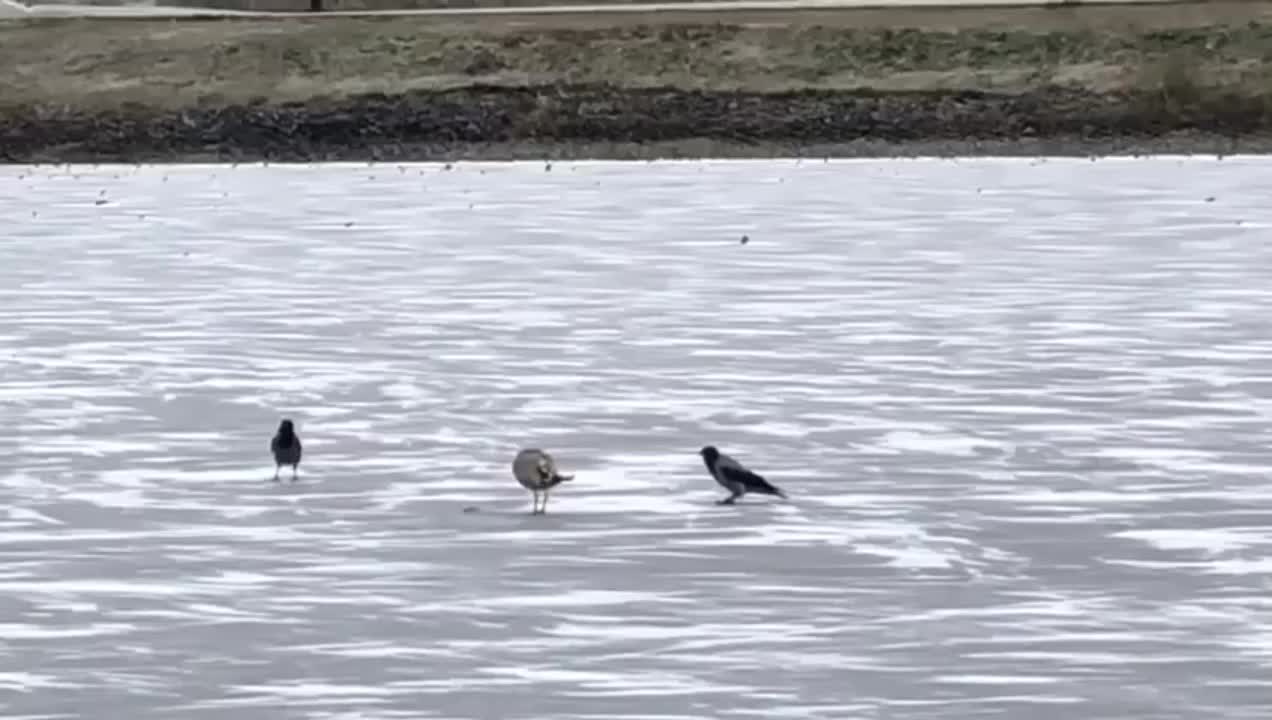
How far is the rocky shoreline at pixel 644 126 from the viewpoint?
1545 inches

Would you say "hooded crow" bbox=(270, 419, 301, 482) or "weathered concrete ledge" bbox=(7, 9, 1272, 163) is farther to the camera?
"weathered concrete ledge" bbox=(7, 9, 1272, 163)

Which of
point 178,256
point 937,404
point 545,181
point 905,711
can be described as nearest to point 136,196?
point 545,181

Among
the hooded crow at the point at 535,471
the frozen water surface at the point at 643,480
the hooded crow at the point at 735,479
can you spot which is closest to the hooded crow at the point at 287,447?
the frozen water surface at the point at 643,480

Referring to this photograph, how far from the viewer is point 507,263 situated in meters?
23.1

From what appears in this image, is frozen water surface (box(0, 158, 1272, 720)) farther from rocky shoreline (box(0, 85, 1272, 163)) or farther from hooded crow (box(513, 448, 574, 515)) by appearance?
rocky shoreline (box(0, 85, 1272, 163))

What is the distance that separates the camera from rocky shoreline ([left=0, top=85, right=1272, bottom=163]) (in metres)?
39.2

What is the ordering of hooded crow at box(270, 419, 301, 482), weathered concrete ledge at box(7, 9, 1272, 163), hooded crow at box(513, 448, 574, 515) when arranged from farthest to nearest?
weathered concrete ledge at box(7, 9, 1272, 163), hooded crow at box(270, 419, 301, 482), hooded crow at box(513, 448, 574, 515)

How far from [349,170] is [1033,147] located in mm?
7841

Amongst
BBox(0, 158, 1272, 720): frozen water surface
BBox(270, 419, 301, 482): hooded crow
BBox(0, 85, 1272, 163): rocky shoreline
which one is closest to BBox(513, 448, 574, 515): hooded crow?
BBox(0, 158, 1272, 720): frozen water surface

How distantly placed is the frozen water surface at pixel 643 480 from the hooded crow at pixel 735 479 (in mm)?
86

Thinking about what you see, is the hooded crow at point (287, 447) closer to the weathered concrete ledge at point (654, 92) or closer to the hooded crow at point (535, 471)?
the hooded crow at point (535, 471)

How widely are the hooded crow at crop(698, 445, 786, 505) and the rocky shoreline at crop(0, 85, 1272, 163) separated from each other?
27.4 m

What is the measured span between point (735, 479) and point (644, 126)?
28335 millimetres

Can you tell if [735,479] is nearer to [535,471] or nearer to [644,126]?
[535,471]
